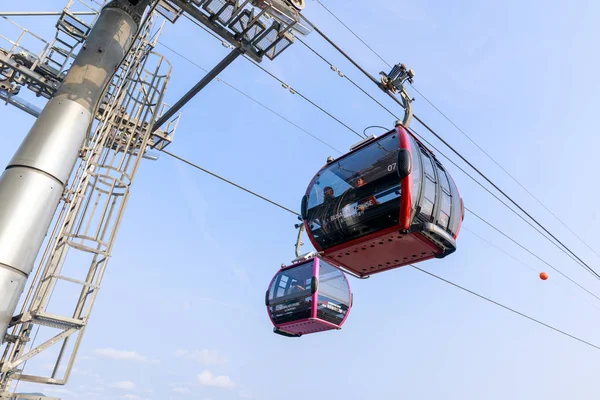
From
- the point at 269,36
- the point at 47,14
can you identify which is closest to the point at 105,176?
the point at 269,36

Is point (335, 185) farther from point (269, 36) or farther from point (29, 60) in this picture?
point (29, 60)

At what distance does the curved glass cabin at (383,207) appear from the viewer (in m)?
6.18

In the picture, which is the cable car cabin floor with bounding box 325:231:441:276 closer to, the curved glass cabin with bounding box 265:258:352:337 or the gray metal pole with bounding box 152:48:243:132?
the gray metal pole with bounding box 152:48:243:132

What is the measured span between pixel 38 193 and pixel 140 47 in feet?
17.2

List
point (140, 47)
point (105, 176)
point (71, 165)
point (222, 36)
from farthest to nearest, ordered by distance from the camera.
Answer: point (140, 47), point (105, 176), point (222, 36), point (71, 165)

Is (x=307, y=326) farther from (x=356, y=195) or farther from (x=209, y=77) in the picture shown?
(x=209, y=77)

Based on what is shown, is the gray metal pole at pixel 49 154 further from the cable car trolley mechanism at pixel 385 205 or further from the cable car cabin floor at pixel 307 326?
the cable car cabin floor at pixel 307 326

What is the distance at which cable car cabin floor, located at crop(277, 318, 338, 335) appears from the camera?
11.2m

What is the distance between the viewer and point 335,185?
24.1 feet

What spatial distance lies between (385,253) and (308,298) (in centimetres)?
480

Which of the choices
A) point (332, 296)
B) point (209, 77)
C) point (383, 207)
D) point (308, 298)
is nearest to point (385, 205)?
point (383, 207)

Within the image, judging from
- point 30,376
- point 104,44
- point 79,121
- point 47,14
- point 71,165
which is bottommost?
point 30,376

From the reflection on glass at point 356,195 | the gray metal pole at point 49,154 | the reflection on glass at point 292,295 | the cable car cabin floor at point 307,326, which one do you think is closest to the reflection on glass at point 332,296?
the cable car cabin floor at point 307,326

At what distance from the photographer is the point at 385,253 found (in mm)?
6855
